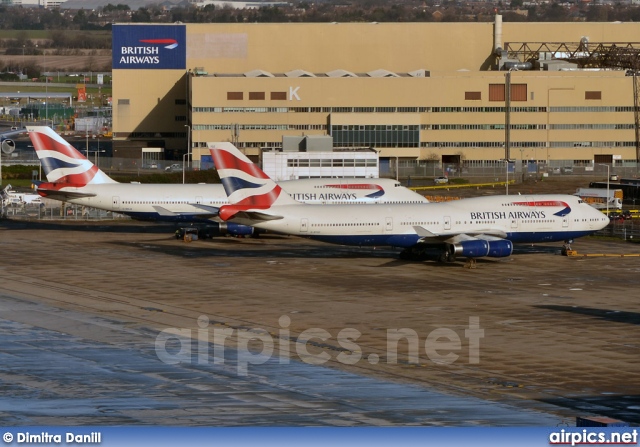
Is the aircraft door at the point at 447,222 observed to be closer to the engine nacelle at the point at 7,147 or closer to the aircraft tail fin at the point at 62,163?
the aircraft tail fin at the point at 62,163

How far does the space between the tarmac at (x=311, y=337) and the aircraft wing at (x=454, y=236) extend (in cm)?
185

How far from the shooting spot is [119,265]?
8125 cm

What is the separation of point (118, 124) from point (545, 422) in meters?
163

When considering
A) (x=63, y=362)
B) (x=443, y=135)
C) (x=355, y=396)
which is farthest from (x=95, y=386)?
Answer: (x=443, y=135)

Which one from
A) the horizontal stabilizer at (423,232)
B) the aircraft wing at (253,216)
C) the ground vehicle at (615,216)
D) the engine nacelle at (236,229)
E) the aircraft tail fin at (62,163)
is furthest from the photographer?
the ground vehicle at (615,216)

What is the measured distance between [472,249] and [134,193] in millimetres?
30305

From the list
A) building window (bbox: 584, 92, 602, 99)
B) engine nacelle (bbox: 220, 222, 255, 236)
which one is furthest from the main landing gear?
building window (bbox: 584, 92, 602, 99)

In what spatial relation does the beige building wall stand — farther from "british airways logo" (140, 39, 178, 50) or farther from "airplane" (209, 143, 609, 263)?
"airplane" (209, 143, 609, 263)

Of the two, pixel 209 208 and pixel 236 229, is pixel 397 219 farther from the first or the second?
pixel 209 208

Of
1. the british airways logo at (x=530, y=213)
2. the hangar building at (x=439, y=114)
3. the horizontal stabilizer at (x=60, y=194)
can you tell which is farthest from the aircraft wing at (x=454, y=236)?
the hangar building at (x=439, y=114)

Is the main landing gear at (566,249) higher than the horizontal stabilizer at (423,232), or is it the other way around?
the horizontal stabilizer at (423,232)

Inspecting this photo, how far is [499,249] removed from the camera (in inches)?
3076

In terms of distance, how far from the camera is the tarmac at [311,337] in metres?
40.2

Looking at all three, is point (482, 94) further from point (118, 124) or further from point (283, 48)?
point (118, 124)
